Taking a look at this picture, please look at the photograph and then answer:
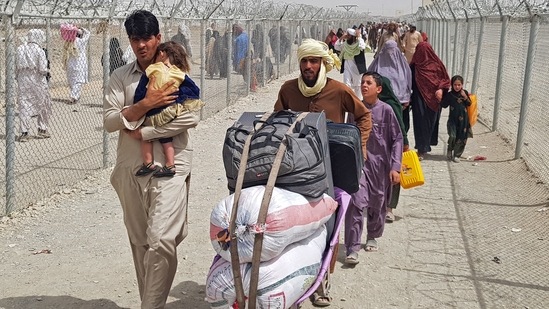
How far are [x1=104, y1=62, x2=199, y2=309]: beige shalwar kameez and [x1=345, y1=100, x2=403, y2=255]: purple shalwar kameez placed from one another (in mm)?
1705

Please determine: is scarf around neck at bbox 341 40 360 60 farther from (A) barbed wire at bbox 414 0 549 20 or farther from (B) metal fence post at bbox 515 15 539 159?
(B) metal fence post at bbox 515 15 539 159

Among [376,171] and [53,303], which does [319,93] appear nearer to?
[376,171]

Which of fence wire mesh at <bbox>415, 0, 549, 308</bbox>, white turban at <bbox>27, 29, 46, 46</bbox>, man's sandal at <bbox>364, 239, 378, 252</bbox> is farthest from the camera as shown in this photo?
white turban at <bbox>27, 29, 46, 46</bbox>

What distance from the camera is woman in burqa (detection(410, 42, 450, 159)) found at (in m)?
9.60

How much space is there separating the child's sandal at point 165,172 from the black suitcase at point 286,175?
420 millimetres

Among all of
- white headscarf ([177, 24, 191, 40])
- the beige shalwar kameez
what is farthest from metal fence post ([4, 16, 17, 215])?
white headscarf ([177, 24, 191, 40])

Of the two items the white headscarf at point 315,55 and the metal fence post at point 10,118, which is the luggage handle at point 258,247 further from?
the metal fence post at point 10,118

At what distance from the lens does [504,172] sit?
901 centimetres

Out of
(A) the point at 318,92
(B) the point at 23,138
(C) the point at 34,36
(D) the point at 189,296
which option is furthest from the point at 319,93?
(B) the point at 23,138

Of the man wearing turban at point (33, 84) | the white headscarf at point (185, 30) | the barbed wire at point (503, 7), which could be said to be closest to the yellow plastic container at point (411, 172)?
the barbed wire at point (503, 7)

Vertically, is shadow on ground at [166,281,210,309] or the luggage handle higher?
the luggage handle

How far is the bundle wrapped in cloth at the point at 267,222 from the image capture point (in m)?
3.28

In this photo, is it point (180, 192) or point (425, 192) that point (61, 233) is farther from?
point (425, 192)

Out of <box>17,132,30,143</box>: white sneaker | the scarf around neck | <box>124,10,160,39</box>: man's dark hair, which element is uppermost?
<box>124,10,160,39</box>: man's dark hair
